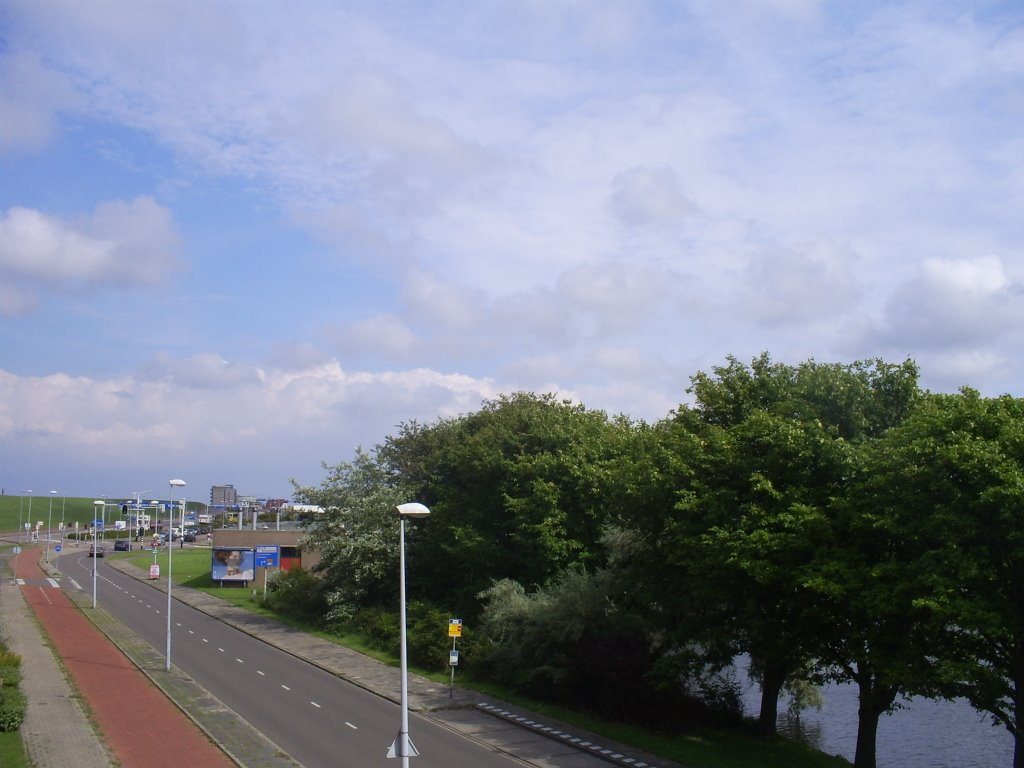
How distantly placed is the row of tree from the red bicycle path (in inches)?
542

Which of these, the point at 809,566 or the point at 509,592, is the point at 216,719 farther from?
the point at 809,566

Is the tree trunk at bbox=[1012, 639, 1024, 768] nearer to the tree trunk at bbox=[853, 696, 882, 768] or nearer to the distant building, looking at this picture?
the tree trunk at bbox=[853, 696, 882, 768]

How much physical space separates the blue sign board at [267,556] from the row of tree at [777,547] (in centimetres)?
3359

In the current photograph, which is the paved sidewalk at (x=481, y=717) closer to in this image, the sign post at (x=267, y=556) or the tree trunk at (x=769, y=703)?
the tree trunk at (x=769, y=703)

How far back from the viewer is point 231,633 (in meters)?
55.4

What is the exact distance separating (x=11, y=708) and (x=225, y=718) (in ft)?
22.0

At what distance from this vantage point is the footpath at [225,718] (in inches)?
1056

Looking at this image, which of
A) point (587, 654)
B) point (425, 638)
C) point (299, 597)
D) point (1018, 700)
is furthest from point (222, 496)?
point (1018, 700)

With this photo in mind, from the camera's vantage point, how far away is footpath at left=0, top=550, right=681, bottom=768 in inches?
1056

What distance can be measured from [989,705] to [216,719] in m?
23.9

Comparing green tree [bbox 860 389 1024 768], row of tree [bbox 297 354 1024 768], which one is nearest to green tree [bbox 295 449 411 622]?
row of tree [bbox 297 354 1024 768]

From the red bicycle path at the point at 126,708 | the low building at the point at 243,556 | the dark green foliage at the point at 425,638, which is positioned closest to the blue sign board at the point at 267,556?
the low building at the point at 243,556

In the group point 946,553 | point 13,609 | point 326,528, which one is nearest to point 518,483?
point 326,528

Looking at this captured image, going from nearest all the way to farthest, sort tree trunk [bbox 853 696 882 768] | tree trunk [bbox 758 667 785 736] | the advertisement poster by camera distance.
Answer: tree trunk [bbox 853 696 882 768] < tree trunk [bbox 758 667 785 736] < the advertisement poster
